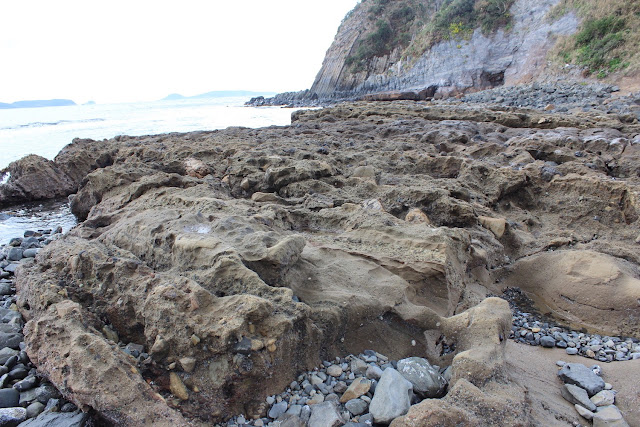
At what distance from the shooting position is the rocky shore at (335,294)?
197 cm

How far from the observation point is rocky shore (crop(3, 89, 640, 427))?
1.97 m

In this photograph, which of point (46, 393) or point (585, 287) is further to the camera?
point (585, 287)

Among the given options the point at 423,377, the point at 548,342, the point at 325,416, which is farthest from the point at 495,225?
the point at 325,416

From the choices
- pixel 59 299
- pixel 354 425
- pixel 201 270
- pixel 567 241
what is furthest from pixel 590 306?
pixel 59 299

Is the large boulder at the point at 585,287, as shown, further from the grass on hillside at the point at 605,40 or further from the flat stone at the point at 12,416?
the grass on hillside at the point at 605,40

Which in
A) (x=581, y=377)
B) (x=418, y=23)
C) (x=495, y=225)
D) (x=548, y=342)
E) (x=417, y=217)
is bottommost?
(x=548, y=342)

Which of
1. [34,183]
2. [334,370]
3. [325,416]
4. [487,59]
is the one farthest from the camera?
[487,59]

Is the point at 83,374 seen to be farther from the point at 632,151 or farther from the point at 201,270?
the point at 632,151

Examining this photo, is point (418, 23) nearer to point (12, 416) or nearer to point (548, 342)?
point (548, 342)

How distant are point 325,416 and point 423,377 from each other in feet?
1.98

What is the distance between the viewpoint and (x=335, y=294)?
2.60 metres

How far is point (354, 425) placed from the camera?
1823 mm

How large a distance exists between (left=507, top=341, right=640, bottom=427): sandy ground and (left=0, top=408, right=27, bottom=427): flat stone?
8.73 ft

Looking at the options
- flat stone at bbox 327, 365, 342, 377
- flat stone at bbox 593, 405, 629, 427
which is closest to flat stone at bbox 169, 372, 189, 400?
flat stone at bbox 327, 365, 342, 377
